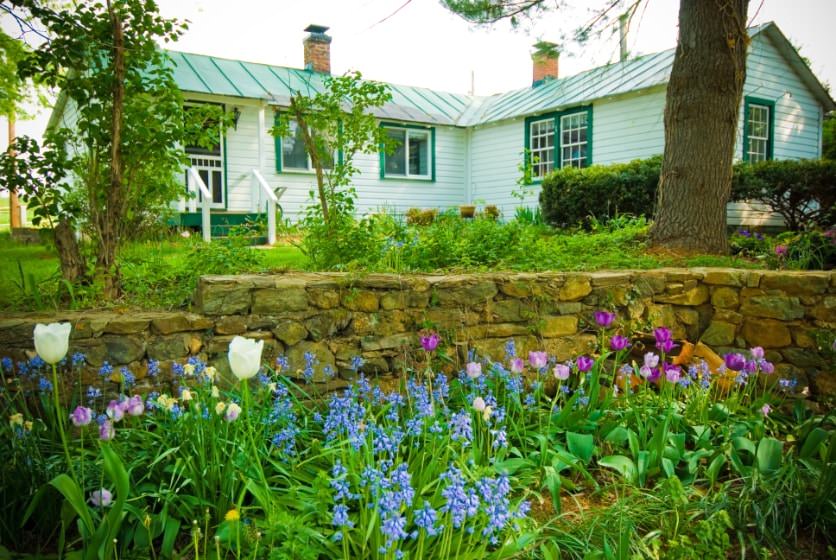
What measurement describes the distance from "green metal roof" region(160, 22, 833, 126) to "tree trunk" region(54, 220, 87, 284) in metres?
Answer: 7.07

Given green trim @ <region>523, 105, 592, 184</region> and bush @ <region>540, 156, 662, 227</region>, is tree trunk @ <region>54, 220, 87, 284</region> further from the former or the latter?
green trim @ <region>523, 105, 592, 184</region>

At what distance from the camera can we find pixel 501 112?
13438 millimetres

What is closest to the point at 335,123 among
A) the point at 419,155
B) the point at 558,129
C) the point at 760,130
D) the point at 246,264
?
the point at 246,264

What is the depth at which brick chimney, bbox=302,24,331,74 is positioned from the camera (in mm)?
13148

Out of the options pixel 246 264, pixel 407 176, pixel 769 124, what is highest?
pixel 769 124

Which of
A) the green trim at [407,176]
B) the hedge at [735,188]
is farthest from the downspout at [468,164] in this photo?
the hedge at [735,188]

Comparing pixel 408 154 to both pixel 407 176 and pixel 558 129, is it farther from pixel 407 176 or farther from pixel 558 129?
pixel 558 129

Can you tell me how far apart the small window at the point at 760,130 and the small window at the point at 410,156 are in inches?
258

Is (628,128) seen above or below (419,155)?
above

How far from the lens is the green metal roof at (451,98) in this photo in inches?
421

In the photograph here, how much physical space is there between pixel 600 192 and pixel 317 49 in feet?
25.4

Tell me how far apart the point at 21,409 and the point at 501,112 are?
12412 mm

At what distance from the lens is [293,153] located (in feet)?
40.0

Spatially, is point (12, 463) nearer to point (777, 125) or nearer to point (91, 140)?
point (91, 140)
